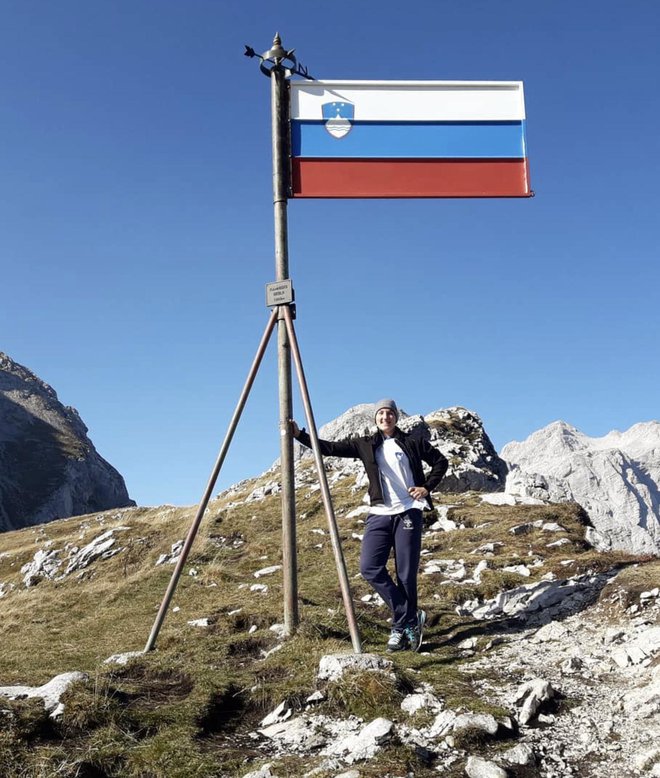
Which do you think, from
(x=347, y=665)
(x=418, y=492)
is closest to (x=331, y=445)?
Result: (x=418, y=492)

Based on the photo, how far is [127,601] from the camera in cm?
1330

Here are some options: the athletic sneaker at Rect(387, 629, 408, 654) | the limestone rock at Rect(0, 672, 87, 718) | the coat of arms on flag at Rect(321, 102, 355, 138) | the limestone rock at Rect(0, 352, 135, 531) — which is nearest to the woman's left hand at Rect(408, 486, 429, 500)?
the athletic sneaker at Rect(387, 629, 408, 654)

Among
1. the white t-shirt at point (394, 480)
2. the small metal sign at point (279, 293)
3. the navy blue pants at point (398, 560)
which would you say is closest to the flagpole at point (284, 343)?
the small metal sign at point (279, 293)

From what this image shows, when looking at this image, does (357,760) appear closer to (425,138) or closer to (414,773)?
(414,773)

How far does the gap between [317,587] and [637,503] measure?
120988 mm

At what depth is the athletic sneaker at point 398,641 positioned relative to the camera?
7488mm

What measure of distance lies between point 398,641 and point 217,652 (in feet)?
7.18

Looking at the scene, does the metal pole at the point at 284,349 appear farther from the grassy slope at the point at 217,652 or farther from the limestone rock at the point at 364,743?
the limestone rock at the point at 364,743

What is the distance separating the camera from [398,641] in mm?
7504

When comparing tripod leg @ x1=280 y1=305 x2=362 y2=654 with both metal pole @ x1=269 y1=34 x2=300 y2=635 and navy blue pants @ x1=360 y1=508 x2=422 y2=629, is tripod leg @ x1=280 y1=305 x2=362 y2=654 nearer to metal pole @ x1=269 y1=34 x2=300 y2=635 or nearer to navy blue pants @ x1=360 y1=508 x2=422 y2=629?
metal pole @ x1=269 y1=34 x2=300 y2=635

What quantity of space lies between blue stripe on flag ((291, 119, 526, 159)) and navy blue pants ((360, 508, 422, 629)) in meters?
5.26

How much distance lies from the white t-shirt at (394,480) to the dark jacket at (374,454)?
2.4 inches

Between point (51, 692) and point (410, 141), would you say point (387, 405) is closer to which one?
point (410, 141)

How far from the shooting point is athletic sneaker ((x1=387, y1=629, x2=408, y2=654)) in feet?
24.6
